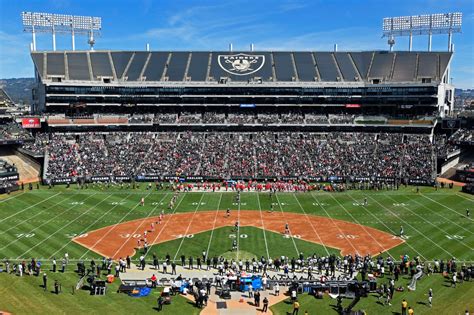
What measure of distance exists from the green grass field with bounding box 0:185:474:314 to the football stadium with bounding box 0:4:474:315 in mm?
230

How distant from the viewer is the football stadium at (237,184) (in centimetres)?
2670

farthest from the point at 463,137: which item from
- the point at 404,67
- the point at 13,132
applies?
the point at 13,132

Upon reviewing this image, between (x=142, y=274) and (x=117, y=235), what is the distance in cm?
949

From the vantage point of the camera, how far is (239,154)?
68.1m

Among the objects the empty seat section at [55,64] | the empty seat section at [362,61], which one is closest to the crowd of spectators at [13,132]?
the empty seat section at [55,64]

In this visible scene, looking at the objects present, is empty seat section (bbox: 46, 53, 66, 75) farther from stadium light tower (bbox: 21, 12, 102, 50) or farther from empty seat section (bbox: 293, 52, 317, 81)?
empty seat section (bbox: 293, 52, 317, 81)

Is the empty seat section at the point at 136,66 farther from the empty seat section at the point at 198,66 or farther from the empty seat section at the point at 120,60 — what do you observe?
the empty seat section at the point at 198,66

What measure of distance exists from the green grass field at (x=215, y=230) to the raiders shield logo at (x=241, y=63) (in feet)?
116

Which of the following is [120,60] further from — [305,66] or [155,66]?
[305,66]

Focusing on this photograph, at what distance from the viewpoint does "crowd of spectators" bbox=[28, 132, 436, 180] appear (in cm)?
6325

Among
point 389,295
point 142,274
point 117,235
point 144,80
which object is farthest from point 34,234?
point 144,80

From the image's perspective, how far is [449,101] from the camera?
275 feet

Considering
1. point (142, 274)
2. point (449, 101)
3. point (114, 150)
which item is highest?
point (449, 101)

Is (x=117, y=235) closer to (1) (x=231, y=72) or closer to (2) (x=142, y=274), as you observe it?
(2) (x=142, y=274)
